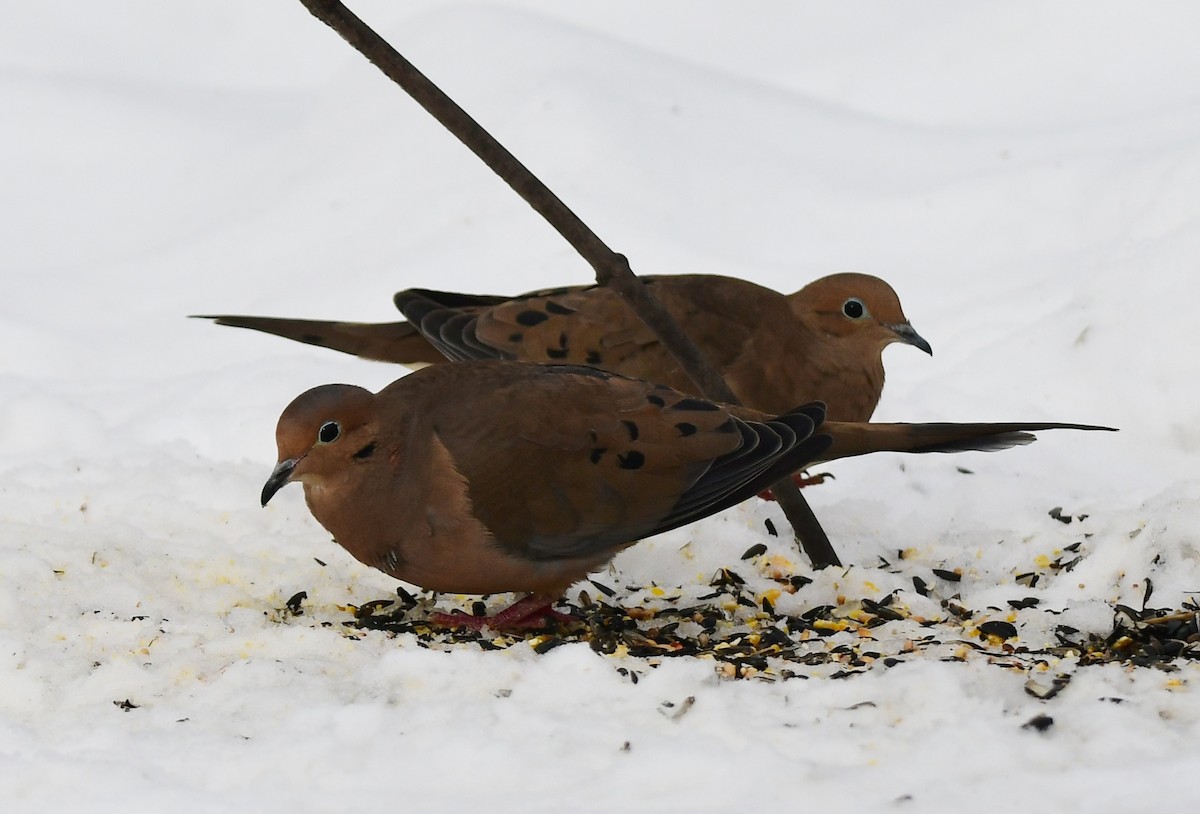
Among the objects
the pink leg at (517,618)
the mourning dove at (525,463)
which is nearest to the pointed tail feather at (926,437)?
the mourning dove at (525,463)

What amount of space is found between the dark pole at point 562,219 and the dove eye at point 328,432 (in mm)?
744

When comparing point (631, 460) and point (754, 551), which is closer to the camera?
point (631, 460)

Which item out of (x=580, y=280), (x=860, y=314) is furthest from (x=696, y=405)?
(x=580, y=280)

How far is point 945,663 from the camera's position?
311 centimetres

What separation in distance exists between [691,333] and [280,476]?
1.72m

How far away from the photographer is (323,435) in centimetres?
375

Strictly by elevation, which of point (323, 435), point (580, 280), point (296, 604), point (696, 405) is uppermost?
point (580, 280)

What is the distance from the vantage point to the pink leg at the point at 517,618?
12.8 feet

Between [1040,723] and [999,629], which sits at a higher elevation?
[999,629]

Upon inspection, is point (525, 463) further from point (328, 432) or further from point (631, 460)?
point (328, 432)

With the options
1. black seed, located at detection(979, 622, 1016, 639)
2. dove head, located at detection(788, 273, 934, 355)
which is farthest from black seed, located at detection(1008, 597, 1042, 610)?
dove head, located at detection(788, 273, 934, 355)

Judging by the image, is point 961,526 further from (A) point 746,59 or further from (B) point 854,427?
(A) point 746,59

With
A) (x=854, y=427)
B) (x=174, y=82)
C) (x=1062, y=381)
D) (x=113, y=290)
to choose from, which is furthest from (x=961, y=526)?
(x=174, y=82)

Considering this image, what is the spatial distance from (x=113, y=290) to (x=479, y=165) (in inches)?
74.9
